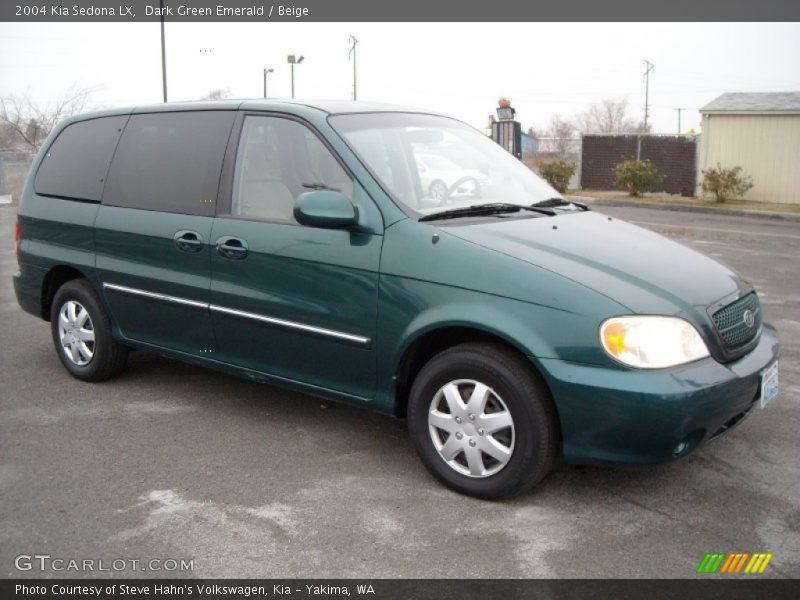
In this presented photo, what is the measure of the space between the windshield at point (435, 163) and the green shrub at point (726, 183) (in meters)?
19.0

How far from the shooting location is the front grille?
3.79 meters

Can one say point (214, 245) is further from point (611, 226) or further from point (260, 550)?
point (611, 226)

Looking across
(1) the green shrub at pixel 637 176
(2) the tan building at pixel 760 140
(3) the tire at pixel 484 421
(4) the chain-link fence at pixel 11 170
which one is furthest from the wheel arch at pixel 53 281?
(4) the chain-link fence at pixel 11 170

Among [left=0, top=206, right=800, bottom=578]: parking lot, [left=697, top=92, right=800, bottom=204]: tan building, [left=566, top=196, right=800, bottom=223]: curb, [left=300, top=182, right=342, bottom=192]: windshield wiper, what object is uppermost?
[left=697, top=92, right=800, bottom=204]: tan building

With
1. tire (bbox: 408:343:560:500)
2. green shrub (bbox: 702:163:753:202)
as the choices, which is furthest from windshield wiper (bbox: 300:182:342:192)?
green shrub (bbox: 702:163:753:202)

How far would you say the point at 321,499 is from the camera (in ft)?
12.8

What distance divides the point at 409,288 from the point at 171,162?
6.45ft

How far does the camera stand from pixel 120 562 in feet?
10.9

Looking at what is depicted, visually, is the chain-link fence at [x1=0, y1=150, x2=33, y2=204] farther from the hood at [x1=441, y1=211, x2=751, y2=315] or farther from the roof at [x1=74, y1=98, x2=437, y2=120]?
the hood at [x1=441, y1=211, x2=751, y2=315]

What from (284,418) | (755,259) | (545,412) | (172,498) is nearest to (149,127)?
(284,418)

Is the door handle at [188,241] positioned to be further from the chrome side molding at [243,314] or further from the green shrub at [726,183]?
the green shrub at [726,183]

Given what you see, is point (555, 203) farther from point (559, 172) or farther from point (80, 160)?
point (559, 172)

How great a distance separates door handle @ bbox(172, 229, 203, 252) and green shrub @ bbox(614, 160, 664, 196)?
21073 mm

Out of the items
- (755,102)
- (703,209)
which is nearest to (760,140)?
(755,102)
